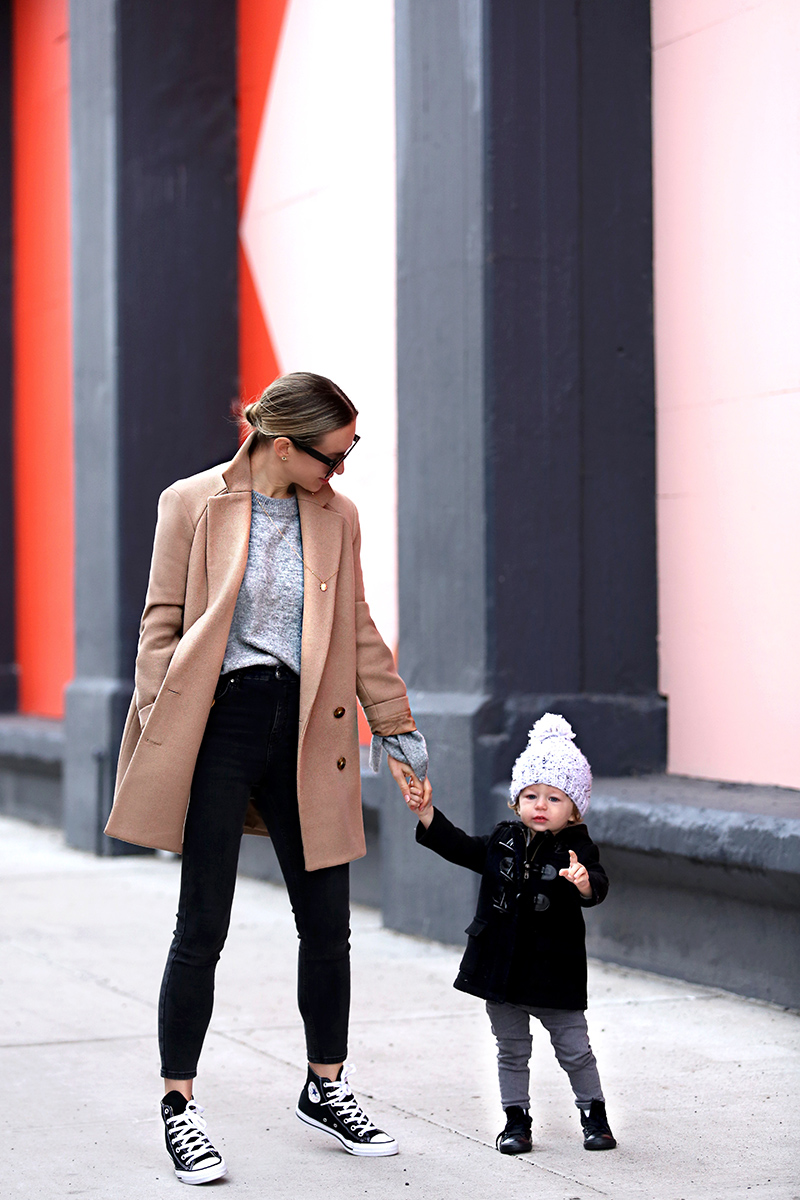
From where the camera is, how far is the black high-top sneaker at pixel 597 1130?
4324mm

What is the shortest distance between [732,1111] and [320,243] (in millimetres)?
5844

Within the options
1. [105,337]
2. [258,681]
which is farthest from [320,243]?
[258,681]

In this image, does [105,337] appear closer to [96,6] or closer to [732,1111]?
[96,6]

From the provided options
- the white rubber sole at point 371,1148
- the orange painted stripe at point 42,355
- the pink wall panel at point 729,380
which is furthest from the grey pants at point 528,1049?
the orange painted stripe at point 42,355

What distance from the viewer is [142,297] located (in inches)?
404

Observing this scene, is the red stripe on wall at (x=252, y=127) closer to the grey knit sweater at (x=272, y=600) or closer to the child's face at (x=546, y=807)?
the grey knit sweater at (x=272, y=600)

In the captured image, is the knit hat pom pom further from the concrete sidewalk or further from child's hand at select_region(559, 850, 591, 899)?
the concrete sidewalk

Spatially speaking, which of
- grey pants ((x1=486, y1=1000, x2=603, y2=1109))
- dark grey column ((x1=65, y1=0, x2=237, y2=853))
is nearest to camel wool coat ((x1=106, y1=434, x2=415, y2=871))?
grey pants ((x1=486, y1=1000, x2=603, y2=1109))

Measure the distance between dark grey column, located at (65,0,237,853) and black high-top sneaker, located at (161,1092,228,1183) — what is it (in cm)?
599

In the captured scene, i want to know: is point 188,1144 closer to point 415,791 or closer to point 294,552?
point 415,791

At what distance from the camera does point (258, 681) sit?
4.29 meters

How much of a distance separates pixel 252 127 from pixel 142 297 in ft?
3.82

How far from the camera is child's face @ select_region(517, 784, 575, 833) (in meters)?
4.27

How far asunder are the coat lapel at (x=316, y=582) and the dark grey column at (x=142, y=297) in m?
5.90
